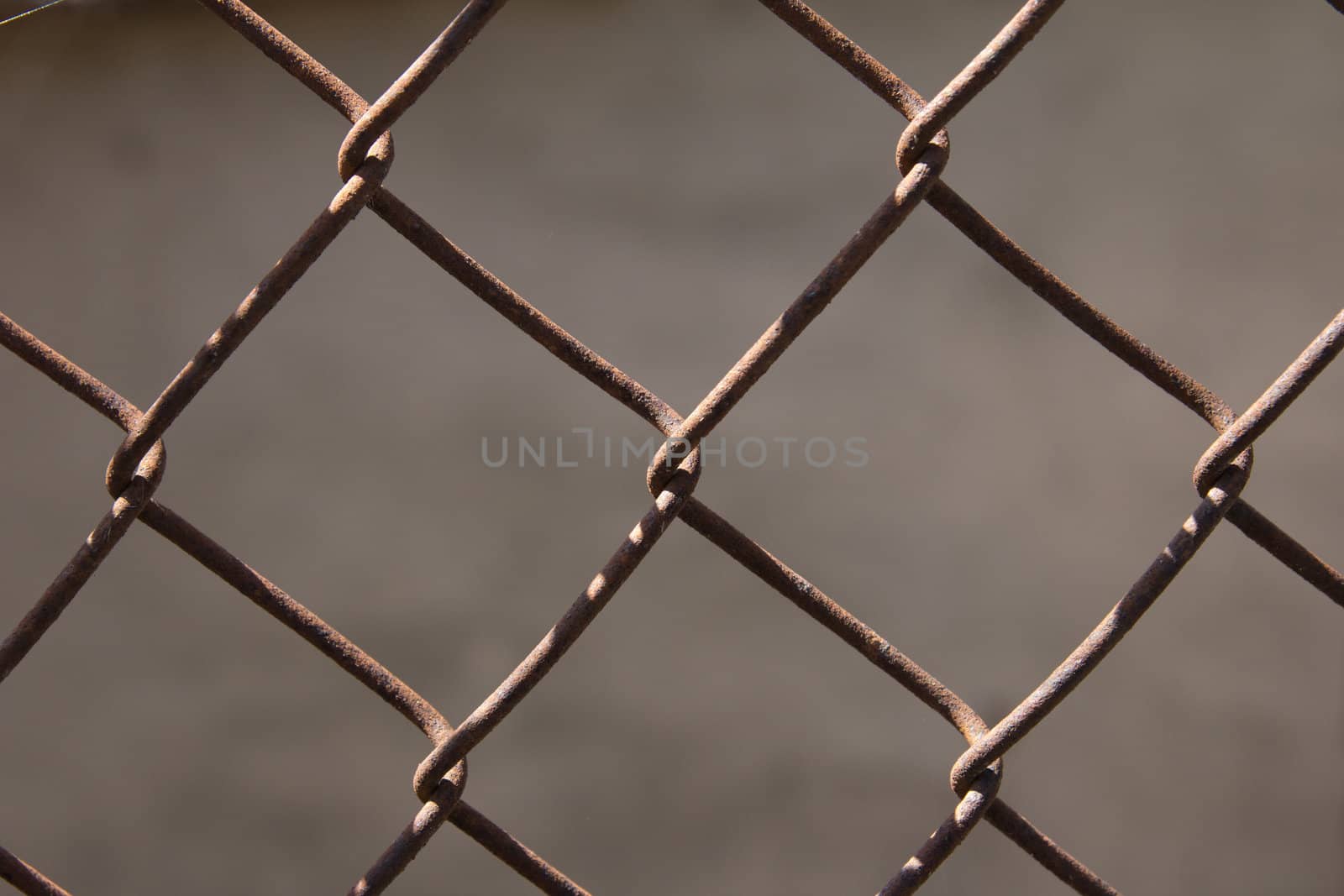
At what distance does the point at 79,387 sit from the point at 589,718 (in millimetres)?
643

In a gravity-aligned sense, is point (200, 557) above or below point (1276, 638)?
below

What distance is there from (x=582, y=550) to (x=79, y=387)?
0.62 m

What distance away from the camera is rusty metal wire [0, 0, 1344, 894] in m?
0.30

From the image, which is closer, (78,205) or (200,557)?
(200,557)

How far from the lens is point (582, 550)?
0.92 m

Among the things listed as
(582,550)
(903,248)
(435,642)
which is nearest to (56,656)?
(435,642)

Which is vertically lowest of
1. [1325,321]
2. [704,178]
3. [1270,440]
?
[704,178]

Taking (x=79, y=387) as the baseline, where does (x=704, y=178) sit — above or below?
above

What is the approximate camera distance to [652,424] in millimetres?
326

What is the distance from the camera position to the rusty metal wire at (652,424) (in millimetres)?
302

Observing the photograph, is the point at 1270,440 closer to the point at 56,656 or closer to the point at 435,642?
the point at 435,642

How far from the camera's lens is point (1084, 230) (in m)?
0.90

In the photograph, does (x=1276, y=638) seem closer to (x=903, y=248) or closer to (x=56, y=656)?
(x=903, y=248)

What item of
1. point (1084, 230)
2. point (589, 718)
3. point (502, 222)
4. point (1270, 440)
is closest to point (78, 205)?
point (502, 222)
